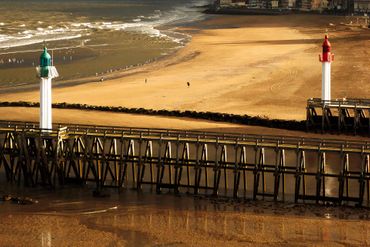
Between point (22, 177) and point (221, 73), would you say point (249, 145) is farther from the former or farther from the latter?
point (221, 73)

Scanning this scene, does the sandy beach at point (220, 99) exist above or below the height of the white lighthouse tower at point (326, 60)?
below

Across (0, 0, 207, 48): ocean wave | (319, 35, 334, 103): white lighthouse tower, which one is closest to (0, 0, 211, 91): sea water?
(0, 0, 207, 48): ocean wave

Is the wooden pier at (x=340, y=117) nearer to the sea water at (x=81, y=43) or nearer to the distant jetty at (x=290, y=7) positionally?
the sea water at (x=81, y=43)

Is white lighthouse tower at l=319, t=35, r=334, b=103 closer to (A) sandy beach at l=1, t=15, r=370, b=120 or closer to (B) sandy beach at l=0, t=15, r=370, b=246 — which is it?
(B) sandy beach at l=0, t=15, r=370, b=246

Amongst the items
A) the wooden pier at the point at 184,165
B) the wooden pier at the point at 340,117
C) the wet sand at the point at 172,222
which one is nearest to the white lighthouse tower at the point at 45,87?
the wooden pier at the point at 184,165

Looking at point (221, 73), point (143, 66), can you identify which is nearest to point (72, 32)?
point (143, 66)

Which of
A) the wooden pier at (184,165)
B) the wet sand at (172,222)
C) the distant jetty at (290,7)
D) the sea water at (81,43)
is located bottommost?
the wet sand at (172,222)

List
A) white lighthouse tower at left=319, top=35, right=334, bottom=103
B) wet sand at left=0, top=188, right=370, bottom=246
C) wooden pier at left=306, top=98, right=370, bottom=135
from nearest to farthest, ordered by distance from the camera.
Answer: wet sand at left=0, top=188, right=370, bottom=246
white lighthouse tower at left=319, top=35, right=334, bottom=103
wooden pier at left=306, top=98, right=370, bottom=135
